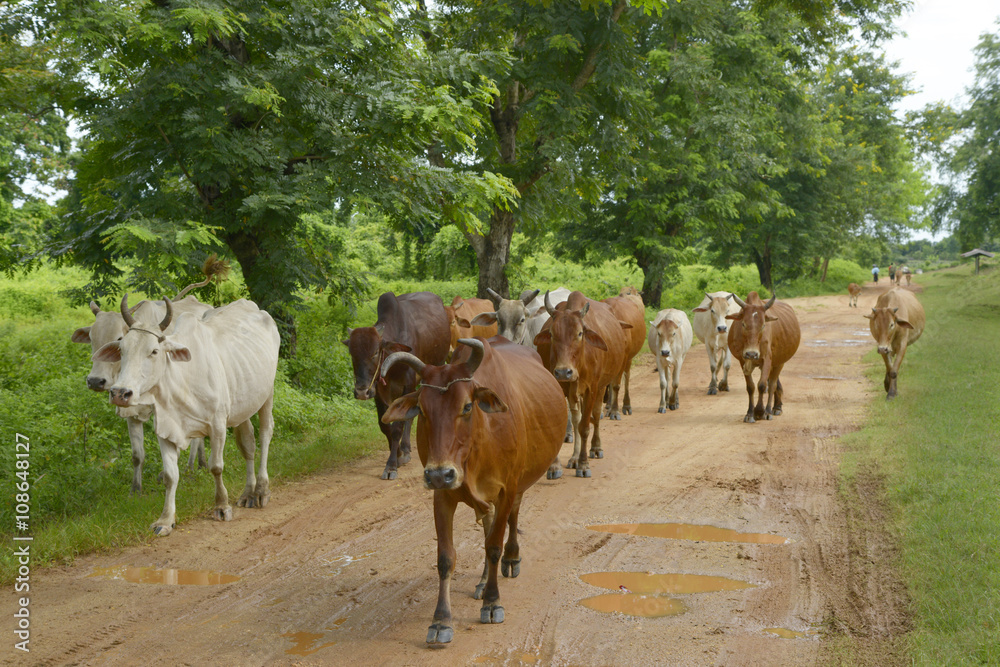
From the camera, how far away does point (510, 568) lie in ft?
19.7

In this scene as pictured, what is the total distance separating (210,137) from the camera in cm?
967

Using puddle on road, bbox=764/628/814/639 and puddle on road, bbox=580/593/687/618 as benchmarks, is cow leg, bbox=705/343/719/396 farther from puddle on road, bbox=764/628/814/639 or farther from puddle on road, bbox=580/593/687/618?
puddle on road, bbox=764/628/814/639

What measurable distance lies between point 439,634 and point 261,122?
8.23m

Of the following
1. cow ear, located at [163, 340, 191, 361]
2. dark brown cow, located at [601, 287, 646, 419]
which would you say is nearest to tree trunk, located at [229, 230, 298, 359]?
cow ear, located at [163, 340, 191, 361]

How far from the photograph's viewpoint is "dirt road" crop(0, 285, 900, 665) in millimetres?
4797

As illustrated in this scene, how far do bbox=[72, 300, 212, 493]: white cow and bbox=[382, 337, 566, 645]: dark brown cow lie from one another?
3.58 metres

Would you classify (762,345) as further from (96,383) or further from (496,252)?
(96,383)

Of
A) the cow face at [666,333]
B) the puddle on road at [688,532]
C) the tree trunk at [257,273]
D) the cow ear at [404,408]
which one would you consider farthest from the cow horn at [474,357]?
the cow face at [666,333]

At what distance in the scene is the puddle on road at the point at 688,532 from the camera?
6.79 m

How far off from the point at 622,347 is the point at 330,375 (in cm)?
580

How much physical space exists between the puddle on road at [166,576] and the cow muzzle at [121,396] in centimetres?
134

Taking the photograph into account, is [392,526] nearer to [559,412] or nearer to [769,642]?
[559,412]

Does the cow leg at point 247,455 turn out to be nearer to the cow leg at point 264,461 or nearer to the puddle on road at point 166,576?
the cow leg at point 264,461

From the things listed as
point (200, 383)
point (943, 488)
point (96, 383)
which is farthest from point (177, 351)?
point (943, 488)
